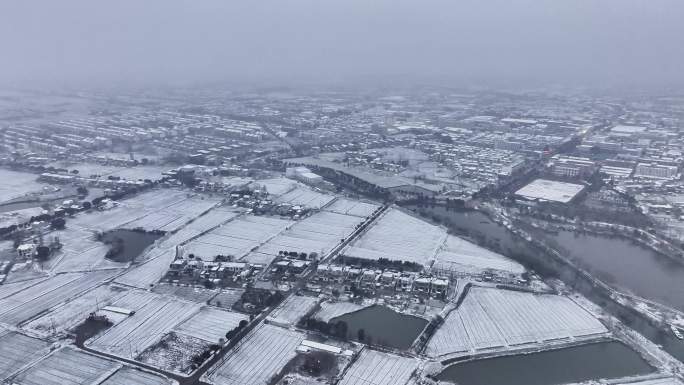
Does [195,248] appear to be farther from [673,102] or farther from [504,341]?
[673,102]

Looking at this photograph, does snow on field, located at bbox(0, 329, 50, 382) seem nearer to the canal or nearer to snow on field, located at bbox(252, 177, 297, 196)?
snow on field, located at bbox(252, 177, 297, 196)

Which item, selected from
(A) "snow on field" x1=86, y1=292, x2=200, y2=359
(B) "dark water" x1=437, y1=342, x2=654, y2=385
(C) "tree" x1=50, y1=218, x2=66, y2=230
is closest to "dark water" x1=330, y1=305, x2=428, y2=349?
(B) "dark water" x1=437, y1=342, x2=654, y2=385

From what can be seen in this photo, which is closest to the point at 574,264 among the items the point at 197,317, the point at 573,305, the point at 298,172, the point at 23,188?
the point at 573,305

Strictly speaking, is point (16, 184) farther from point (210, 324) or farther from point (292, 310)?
point (292, 310)

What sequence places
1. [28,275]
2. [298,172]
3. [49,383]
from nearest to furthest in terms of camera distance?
1. [49,383]
2. [28,275]
3. [298,172]

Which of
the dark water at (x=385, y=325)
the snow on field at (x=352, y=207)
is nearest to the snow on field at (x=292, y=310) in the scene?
the dark water at (x=385, y=325)
